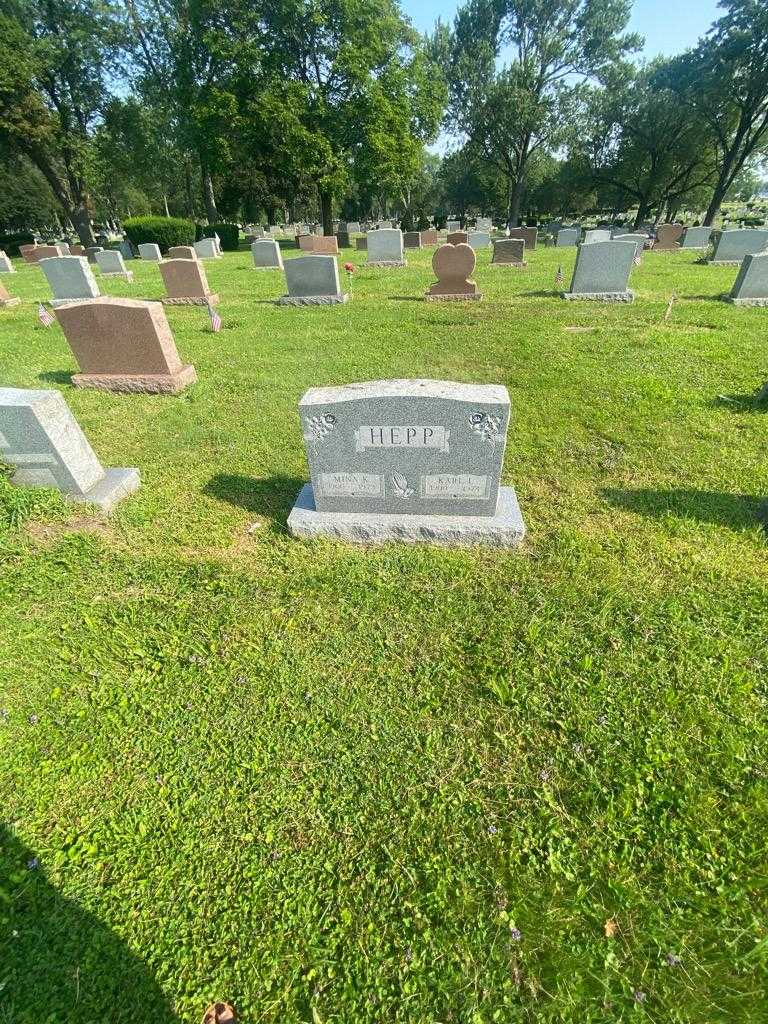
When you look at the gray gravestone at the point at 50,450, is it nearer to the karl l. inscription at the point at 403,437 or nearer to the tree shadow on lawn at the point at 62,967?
the karl l. inscription at the point at 403,437

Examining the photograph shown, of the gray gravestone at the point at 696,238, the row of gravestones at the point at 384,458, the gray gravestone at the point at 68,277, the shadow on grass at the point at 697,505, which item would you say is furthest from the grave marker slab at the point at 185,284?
the gray gravestone at the point at 696,238

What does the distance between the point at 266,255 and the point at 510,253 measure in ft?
31.4

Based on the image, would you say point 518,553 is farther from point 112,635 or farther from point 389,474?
point 112,635

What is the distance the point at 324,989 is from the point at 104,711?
170 centimetres

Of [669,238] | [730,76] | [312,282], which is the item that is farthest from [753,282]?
[730,76]

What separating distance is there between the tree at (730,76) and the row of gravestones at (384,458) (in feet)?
115

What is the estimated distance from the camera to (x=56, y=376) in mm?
7270

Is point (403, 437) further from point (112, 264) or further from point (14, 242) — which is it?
point (14, 242)

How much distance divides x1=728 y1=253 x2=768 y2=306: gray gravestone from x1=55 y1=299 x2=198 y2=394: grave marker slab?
11.5 metres

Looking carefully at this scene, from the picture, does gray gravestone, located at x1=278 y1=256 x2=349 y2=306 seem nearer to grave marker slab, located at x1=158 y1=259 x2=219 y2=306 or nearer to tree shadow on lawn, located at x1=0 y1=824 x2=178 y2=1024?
grave marker slab, located at x1=158 y1=259 x2=219 y2=306

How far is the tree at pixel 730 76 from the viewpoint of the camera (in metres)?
23.2

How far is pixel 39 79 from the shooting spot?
84.3 ft

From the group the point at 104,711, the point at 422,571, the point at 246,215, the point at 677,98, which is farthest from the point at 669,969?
the point at 246,215

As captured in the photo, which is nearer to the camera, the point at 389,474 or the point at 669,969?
the point at 669,969
